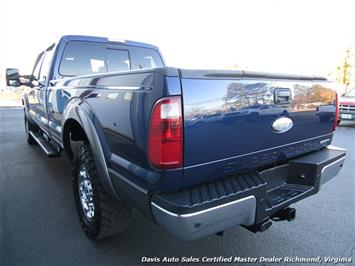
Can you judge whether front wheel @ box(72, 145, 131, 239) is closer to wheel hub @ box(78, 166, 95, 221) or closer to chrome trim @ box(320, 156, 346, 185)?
wheel hub @ box(78, 166, 95, 221)

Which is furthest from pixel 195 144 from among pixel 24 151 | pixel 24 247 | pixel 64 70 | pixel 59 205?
pixel 24 151

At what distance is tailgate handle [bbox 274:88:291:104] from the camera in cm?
205

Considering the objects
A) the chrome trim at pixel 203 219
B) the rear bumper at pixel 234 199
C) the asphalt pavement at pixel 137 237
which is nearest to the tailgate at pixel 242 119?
the rear bumper at pixel 234 199

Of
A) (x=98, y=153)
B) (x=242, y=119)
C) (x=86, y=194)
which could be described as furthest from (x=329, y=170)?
(x=86, y=194)

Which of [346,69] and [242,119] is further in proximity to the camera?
[346,69]

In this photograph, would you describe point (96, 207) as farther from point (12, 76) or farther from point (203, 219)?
point (12, 76)

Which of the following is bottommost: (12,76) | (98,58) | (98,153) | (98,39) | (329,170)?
(329,170)

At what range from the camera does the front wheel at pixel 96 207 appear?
2355 millimetres

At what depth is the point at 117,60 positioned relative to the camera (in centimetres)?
413

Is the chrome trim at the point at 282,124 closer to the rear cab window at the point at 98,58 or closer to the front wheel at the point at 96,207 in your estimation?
the front wheel at the point at 96,207

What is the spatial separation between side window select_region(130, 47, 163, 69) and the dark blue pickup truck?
1.62m

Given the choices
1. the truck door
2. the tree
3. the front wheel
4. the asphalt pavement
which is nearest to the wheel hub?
the front wheel

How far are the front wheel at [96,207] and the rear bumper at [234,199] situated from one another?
0.78 meters

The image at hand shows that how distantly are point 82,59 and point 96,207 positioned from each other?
225 centimetres
